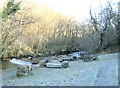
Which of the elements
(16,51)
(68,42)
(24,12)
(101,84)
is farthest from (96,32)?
(101,84)

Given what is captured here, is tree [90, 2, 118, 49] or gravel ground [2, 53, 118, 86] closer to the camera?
gravel ground [2, 53, 118, 86]

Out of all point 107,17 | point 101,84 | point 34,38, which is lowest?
point 101,84

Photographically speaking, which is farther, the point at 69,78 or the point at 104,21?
the point at 104,21

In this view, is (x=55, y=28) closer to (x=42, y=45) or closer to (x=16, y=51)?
(x=42, y=45)

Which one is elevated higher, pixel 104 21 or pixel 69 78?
pixel 104 21

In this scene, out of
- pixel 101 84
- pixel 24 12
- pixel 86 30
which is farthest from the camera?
pixel 86 30

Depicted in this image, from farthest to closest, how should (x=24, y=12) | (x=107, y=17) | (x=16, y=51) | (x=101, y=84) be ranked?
(x=107, y=17) → (x=16, y=51) → (x=24, y=12) → (x=101, y=84)

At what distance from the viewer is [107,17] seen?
33.6 meters

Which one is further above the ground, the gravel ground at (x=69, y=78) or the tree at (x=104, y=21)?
the tree at (x=104, y=21)

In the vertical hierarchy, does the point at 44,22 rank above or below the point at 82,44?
above

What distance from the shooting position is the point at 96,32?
35.0m

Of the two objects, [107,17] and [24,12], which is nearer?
[24,12]

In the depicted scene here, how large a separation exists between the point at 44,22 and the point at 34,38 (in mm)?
3528

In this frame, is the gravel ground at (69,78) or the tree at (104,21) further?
the tree at (104,21)
